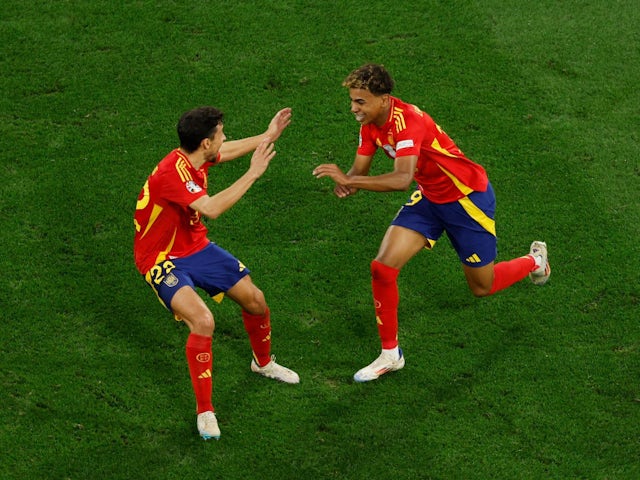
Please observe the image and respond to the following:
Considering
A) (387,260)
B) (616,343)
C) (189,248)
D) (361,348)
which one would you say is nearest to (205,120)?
(189,248)

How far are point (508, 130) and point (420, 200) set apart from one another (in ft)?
8.64

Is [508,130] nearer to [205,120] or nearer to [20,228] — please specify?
[205,120]

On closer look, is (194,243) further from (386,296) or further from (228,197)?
(386,296)

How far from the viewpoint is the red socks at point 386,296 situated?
26.6 ft

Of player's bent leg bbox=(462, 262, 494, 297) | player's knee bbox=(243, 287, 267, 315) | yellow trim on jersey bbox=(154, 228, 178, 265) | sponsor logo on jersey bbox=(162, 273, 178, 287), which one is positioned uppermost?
yellow trim on jersey bbox=(154, 228, 178, 265)

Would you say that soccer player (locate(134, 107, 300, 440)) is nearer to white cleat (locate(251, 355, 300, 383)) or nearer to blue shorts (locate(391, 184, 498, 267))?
white cleat (locate(251, 355, 300, 383))

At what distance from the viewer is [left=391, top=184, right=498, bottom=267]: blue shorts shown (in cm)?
824

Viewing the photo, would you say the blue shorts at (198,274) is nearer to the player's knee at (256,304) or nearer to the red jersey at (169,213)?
the red jersey at (169,213)

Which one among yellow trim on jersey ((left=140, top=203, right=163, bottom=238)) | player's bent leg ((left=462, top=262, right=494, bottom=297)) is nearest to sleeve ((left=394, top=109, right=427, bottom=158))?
player's bent leg ((left=462, top=262, right=494, bottom=297))

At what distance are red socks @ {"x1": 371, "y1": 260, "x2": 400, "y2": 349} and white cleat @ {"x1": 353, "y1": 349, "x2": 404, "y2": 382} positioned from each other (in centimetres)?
17

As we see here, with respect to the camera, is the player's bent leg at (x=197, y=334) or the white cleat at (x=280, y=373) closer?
the player's bent leg at (x=197, y=334)

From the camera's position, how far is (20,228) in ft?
31.5

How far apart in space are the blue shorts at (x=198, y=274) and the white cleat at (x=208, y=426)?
861 mm

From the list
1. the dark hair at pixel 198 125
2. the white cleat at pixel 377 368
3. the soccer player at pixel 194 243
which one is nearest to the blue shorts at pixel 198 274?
the soccer player at pixel 194 243
